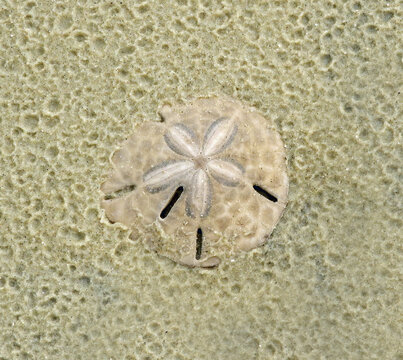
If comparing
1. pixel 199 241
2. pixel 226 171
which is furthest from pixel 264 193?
pixel 199 241

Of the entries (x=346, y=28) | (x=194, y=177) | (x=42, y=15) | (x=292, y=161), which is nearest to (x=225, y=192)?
(x=194, y=177)

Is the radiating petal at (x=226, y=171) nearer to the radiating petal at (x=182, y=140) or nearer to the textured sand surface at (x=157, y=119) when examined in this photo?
the radiating petal at (x=182, y=140)

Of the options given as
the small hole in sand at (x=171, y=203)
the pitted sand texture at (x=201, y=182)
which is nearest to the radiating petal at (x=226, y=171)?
the pitted sand texture at (x=201, y=182)

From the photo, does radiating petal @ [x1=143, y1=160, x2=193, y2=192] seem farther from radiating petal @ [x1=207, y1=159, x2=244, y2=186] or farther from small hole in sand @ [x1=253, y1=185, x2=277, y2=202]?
small hole in sand @ [x1=253, y1=185, x2=277, y2=202]

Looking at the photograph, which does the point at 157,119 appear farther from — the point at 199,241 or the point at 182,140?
the point at 199,241

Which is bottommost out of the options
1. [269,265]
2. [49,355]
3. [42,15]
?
[49,355]

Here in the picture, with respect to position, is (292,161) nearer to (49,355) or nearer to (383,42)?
(383,42)

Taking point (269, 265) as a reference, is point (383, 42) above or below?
above
